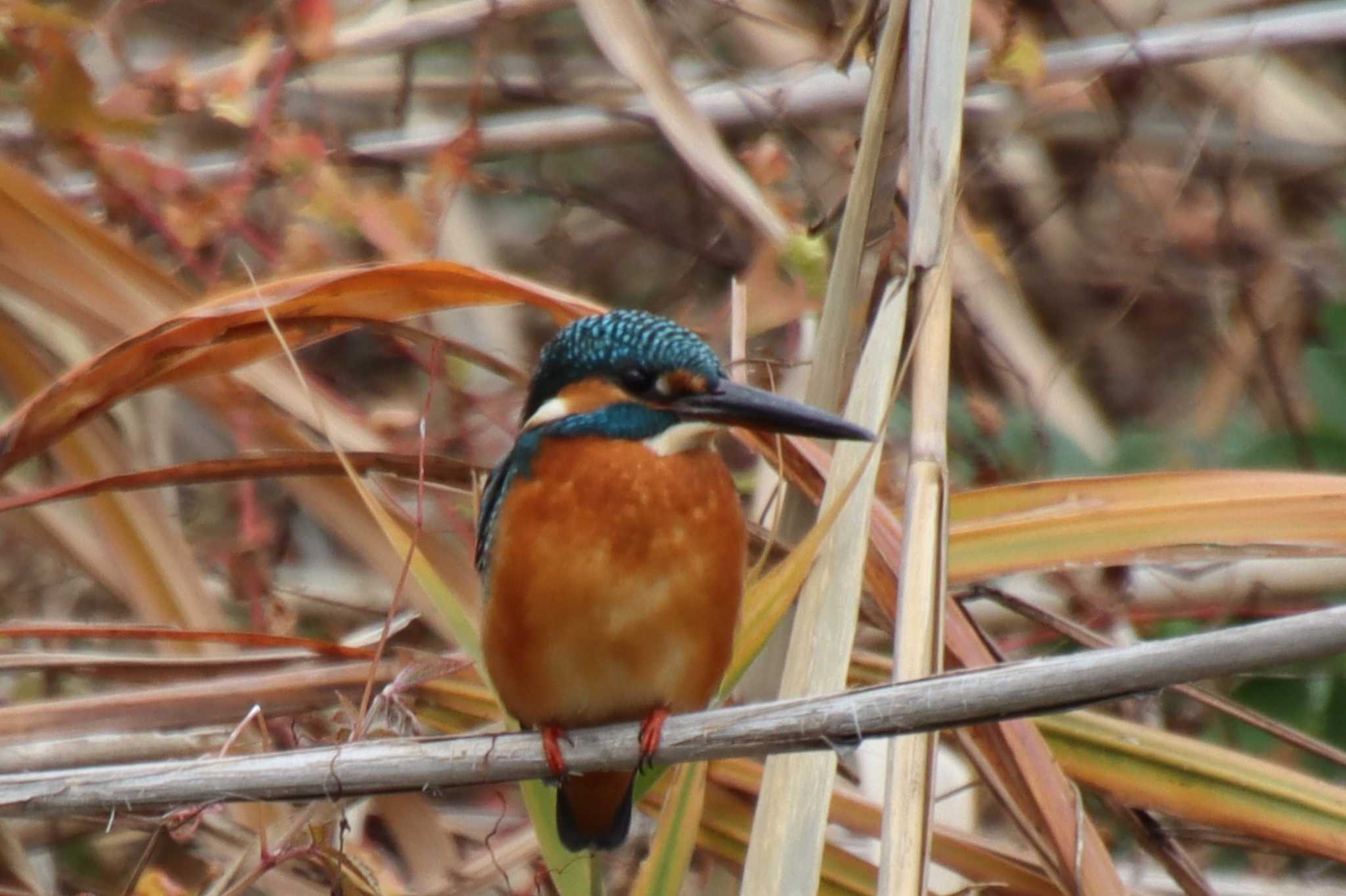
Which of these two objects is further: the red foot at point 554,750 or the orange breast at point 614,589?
the orange breast at point 614,589

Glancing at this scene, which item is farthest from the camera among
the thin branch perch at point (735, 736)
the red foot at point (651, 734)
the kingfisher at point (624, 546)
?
the kingfisher at point (624, 546)

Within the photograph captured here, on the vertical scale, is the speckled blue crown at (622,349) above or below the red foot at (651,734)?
above

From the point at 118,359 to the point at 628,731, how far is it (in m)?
0.73

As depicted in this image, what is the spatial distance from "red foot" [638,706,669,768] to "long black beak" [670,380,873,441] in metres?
0.33

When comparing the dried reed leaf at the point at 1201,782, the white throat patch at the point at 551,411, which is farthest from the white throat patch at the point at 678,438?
the dried reed leaf at the point at 1201,782

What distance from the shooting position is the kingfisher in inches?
74.0

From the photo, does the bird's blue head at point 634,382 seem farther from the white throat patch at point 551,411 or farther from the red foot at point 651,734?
the red foot at point 651,734

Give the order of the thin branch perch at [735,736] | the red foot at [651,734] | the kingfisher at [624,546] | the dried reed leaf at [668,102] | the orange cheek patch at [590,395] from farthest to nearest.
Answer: the dried reed leaf at [668,102] < the orange cheek patch at [590,395] < the kingfisher at [624,546] < the red foot at [651,734] < the thin branch perch at [735,736]

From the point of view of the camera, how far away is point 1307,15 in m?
3.22

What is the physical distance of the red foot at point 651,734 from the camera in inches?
66.5

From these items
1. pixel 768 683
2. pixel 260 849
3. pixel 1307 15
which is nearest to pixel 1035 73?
pixel 1307 15

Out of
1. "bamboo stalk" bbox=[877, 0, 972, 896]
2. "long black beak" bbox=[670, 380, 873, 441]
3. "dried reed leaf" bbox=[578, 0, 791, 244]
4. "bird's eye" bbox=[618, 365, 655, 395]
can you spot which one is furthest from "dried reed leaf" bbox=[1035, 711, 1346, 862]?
"dried reed leaf" bbox=[578, 0, 791, 244]

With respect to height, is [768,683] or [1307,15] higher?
[1307,15]

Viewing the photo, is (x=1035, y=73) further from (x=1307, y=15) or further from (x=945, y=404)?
(x=945, y=404)
